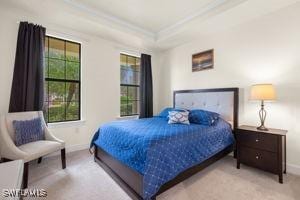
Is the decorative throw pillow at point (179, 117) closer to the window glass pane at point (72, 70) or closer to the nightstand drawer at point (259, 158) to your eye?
the nightstand drawer at point (259, 158)

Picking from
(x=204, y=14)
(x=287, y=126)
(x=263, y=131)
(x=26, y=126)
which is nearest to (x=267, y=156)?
(x=263, y=131)

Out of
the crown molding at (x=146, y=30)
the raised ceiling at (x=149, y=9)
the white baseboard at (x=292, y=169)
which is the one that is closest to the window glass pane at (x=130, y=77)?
the crown molding at (x=146, y=30)

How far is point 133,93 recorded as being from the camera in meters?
4.48

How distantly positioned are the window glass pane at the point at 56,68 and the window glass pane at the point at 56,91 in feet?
0.49

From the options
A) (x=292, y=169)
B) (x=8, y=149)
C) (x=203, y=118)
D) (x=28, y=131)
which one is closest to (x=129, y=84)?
(x=203, y=118)

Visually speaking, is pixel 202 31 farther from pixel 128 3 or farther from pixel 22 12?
pixel 22 12

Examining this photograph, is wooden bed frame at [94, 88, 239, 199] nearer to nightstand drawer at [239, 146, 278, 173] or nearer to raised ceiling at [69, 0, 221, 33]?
nightstand drawer at [239, 146, 278, 173]

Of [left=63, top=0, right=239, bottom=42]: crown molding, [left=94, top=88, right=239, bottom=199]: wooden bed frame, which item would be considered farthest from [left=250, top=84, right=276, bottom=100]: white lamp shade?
[left=63, top=0, right=239, bottom=42]: crown molding

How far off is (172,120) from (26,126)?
2393 millimetres

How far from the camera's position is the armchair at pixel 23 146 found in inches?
77.9

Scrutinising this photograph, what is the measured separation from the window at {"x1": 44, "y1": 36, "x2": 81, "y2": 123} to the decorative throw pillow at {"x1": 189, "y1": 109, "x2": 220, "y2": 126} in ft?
8.18

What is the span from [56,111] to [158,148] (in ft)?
8.48

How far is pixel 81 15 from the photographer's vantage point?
2791 millimetres

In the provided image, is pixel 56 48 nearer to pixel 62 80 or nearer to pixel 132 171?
pixel 62 80
